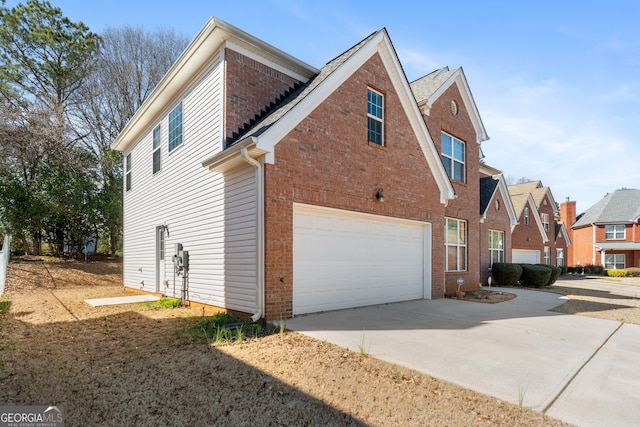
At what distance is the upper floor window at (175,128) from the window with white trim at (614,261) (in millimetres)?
42954

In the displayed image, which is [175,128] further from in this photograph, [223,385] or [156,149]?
[223,385]

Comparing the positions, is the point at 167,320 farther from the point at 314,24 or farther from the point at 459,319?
the point at 314,24

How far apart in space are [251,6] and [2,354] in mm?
8694

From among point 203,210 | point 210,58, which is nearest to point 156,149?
point 203,210

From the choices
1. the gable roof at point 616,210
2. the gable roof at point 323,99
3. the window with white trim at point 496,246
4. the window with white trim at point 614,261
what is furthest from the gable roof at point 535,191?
the gable roof at point 323,99

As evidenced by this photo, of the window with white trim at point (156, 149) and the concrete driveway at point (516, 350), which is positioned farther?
the window with white trim at point (156, 149)

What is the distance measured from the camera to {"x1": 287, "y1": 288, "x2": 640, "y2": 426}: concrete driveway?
381 centimetres

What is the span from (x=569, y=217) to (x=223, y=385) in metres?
47.5

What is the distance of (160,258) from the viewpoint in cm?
1229

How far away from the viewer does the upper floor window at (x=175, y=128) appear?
35.9 ft

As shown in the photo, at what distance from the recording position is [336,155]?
8531 millimetres

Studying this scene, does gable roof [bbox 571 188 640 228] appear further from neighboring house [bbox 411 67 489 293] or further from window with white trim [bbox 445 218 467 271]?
window with white trim [bbox 445 218 467 271]

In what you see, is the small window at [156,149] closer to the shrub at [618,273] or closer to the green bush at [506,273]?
the green bush at [506,273]

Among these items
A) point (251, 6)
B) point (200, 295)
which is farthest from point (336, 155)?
point (200, 295)
